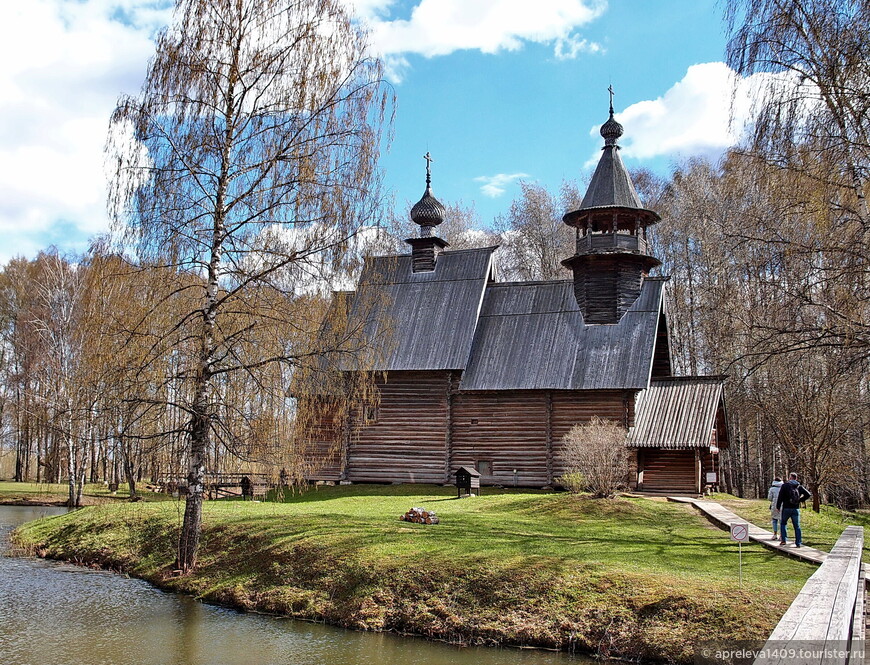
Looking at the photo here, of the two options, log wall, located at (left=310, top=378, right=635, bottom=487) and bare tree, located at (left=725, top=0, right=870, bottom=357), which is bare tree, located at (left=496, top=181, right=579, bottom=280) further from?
bare tree, located at (left=725, top=0, right=870, bottom=357)

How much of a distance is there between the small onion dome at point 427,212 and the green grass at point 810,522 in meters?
15.1

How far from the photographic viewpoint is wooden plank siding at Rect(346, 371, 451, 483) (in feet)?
96.1

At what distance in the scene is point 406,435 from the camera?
97.2ft

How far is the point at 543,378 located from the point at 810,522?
10247 millimetres

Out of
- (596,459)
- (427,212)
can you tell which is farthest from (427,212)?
(596,459)

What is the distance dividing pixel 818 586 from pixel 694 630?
7.99 feet

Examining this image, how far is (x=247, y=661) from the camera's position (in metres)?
10.5

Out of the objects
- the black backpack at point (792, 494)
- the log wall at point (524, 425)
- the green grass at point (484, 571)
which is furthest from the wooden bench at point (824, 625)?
the log wall at point (524, 425)

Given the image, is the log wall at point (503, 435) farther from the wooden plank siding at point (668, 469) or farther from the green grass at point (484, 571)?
the green grass at point (484, 571)

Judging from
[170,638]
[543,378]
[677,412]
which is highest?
[543,378]

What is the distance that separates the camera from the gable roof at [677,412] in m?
26.4

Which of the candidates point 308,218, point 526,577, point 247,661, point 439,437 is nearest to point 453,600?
point 526,577

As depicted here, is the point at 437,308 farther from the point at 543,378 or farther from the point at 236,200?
the point at 236,200

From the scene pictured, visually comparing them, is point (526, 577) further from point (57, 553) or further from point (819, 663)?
point (57, 553)
